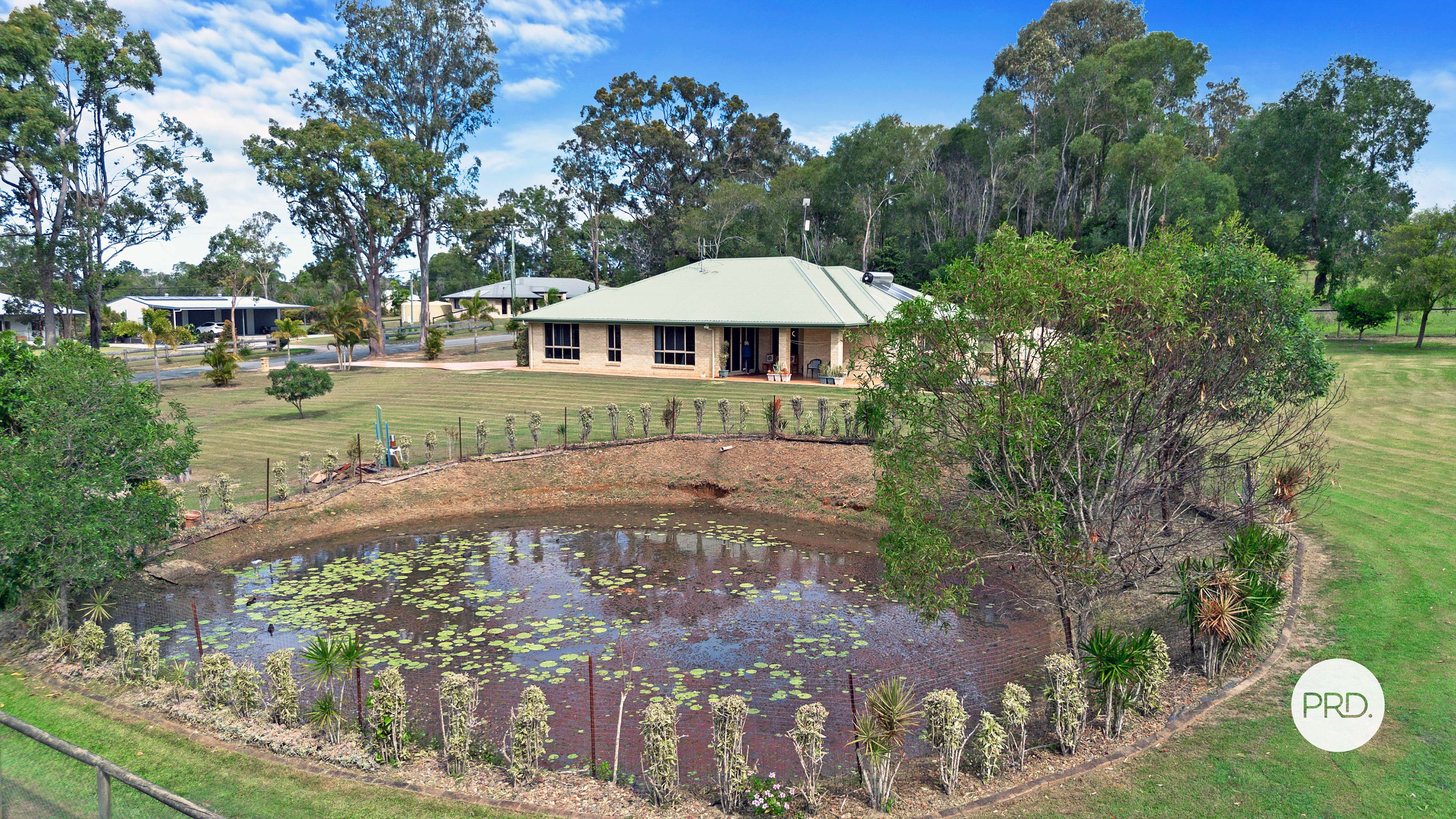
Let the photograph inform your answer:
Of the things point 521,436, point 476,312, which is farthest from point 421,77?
point 521,436

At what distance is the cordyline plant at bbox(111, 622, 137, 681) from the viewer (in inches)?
413

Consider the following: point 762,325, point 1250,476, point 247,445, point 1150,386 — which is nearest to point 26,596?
point 247,445

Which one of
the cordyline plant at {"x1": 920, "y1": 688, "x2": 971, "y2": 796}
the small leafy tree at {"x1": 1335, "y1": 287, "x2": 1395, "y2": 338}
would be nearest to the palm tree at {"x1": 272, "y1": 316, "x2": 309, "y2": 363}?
the cordyline plant at {"x1": 920, "y1": 688, "x2": 971, "y2": 796}

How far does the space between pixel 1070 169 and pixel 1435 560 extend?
60632 mm

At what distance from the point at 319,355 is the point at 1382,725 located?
57.3 m

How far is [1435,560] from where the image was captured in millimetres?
14109

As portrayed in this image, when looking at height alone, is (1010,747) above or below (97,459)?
below

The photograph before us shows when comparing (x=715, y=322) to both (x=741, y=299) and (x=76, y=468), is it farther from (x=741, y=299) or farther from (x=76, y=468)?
(x=76, y=468)

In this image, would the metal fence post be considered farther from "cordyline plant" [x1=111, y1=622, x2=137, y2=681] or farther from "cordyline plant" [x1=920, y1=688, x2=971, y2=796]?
"cordyline plant" [x1=920, y1=688, x2=971, y2=796]

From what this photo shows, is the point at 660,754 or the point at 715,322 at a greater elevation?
the point at 715,322

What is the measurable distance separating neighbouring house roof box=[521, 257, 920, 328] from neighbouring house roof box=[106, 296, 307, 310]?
141ft

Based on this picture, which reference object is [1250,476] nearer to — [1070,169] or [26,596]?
[26,596]

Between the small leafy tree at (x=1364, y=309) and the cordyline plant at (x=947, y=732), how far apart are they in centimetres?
4778

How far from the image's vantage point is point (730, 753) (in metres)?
8.09
